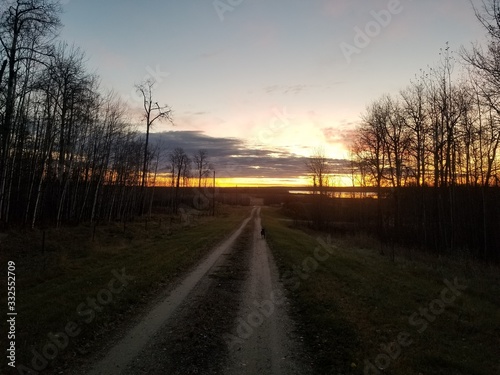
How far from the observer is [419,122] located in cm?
3316

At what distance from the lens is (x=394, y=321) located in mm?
8750

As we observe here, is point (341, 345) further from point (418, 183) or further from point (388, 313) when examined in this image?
point (418, 183)

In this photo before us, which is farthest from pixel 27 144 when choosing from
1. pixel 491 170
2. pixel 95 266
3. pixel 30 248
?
pixel 491 170

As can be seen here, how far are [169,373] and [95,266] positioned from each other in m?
10.0

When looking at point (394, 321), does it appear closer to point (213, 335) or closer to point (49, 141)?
point (213, 335)

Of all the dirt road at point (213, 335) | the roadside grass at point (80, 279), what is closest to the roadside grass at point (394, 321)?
the dirt road at point (213, 335)

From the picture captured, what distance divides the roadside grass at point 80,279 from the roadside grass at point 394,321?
464 cm

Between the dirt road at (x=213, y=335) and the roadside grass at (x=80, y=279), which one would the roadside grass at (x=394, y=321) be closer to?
the dirt road at (x=213, y=335)

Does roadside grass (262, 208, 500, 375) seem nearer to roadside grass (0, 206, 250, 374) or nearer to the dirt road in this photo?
the dirt road

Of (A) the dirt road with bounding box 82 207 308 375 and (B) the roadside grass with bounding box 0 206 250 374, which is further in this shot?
(B) the roadside grass with bounding box 0 206 250 374

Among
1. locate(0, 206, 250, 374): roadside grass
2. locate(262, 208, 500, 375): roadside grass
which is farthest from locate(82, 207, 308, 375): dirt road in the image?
locate(0, 206, 250, 374): roadside grass

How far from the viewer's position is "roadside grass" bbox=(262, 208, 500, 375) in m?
6.46

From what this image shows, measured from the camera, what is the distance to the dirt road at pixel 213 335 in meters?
5.98

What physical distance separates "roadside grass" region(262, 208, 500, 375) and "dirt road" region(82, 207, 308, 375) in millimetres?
609
